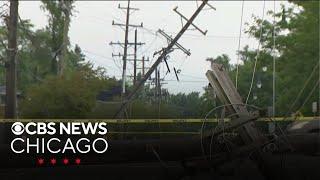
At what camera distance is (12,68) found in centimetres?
1820

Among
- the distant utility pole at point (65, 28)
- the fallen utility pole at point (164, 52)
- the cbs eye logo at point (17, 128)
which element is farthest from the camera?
the distant utility pole at point (65, 28)

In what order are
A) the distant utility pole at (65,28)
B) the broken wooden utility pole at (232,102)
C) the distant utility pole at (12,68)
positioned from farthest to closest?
the distant utility pole at (65,28) < the distant utility pole at (12,68) < the broken wooden utility pole at (232,102)

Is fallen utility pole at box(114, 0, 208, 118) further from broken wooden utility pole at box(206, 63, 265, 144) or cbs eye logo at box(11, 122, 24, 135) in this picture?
broken wooden utility pole at box(206, 63, 265, 144)

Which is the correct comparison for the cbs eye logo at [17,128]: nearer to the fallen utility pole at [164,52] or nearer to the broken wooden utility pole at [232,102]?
the broken wooden utility pole at [232,102]

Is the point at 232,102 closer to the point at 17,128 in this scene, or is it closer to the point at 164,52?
the point at 17,128

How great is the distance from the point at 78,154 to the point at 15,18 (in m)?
13.0

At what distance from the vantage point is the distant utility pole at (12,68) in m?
17.3

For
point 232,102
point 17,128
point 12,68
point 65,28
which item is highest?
point 65,28

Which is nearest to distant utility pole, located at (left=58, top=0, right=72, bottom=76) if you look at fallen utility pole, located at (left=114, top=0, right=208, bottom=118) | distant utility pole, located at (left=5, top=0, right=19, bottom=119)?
fallen utility pole, located at (left=114, top=0, right=208, bottom=118)

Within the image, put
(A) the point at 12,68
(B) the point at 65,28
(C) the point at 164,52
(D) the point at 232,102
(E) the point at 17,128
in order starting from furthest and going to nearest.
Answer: (B) the point at 65,28 < (C) the point at 164,52 < (A) the point at 12,68 < (E) the point at 17,128 < (D) the point at 232,102

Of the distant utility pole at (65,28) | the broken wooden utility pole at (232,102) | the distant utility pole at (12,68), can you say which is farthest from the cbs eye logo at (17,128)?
the distant utility pole at (65,28)

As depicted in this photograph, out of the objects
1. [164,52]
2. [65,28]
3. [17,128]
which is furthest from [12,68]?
[65,28]

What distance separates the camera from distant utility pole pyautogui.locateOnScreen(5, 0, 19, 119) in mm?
17281

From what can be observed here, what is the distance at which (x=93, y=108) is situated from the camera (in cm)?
1468
